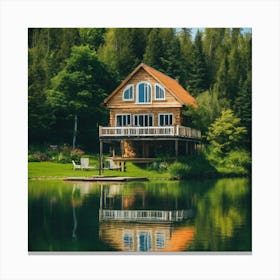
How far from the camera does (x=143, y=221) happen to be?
17734 millimetres

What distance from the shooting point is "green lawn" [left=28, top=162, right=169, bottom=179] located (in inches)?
906

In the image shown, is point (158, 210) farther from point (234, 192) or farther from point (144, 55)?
point (144, 55)

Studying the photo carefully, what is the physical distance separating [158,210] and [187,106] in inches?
358

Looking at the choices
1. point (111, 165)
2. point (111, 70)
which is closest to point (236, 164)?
point (111, 165)

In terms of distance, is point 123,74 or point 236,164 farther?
point 123,74

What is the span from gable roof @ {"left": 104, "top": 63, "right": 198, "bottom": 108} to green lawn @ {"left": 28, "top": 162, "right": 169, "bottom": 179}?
11.1ft

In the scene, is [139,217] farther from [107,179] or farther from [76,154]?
[76,154]

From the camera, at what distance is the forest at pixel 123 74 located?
23.3 meters

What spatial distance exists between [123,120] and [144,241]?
12.2 meters

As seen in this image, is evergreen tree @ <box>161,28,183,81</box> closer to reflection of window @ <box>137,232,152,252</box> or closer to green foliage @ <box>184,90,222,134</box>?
green foliage @ <box>184,90,222,134</box>

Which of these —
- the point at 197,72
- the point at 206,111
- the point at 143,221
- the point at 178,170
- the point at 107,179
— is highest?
the point at 197,72

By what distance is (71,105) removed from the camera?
27.4 meters

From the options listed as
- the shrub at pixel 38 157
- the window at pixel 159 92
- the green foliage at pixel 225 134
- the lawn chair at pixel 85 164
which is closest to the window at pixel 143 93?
the window at pixel 159 92
